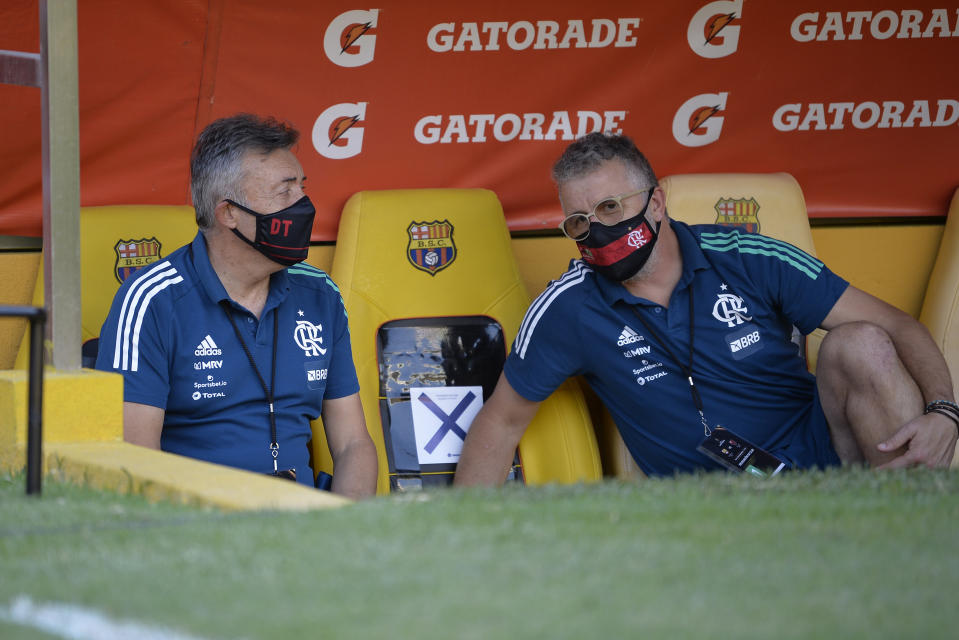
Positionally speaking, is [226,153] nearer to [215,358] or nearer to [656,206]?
[215,358]

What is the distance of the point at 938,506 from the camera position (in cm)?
154

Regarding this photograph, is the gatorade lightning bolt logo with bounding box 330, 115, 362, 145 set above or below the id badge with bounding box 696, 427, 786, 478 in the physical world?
above

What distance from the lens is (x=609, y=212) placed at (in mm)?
2518

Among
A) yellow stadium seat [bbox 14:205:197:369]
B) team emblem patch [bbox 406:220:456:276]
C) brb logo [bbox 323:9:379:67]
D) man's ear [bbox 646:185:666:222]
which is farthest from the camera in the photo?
brb logo [bbox 323:9:379:67]

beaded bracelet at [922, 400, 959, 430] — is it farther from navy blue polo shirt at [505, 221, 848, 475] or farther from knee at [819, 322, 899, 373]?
navy blue polo shirt at [505, 221, 848, 475]

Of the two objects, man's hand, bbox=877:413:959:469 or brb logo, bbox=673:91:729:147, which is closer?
man's hand, bbox=877:413:959:469

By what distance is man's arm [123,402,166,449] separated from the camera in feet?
7.30

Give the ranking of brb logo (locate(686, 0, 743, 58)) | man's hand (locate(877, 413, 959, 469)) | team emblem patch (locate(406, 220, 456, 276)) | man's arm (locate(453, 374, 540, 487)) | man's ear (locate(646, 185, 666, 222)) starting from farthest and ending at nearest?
brb logo (locate(686, 0, 743, 58))
team emblem patch (locate(406, 220, 456, 276))
man's arm (locate(453, 374, 540, 487))
man's ear (locate(646, 185, 666, 222))
man's hand (locate(877, 413, 959, 469))

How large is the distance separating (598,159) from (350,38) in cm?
98

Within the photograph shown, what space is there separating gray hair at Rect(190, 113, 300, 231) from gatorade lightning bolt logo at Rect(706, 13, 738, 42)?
140cm

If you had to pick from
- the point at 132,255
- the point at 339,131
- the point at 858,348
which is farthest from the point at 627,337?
the point at 132,255

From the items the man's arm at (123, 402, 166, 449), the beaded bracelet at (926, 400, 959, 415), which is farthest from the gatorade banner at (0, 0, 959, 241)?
the beaded bracelet at (926, 400, 959, 415)

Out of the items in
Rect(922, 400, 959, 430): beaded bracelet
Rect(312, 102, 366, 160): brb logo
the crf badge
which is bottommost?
Rect(922, 400, 959, 430): beaded bracelet

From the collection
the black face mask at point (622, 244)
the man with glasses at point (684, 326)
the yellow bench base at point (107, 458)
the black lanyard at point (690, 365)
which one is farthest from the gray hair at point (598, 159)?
the yellow bench base at point (107, 458)
